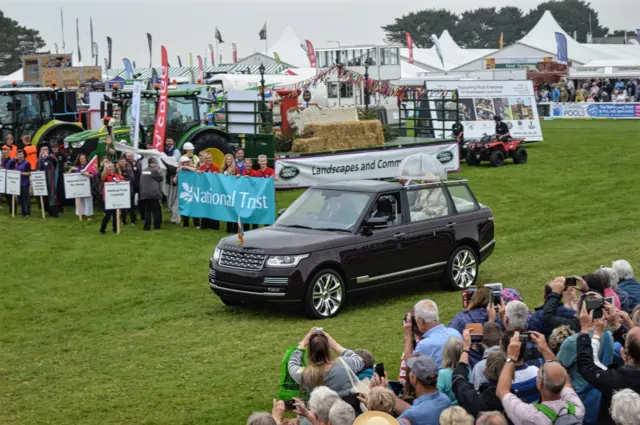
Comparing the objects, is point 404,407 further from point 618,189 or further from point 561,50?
point 561,50

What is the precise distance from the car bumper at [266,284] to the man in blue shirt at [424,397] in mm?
5815

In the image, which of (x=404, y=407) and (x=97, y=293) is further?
(x=97, y=293)

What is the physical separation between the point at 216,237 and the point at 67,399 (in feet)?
33.3

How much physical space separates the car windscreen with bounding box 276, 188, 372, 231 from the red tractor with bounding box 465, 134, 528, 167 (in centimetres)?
1619

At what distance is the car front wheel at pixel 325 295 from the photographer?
13102 mm

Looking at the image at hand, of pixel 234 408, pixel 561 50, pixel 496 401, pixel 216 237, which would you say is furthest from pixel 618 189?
pixel 561 50

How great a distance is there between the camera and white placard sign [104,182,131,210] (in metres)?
20.2

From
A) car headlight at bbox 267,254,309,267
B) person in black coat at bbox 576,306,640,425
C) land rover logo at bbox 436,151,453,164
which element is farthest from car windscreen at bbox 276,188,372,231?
land rover logo at bbox 436,151,453,164

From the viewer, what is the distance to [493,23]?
535 feet

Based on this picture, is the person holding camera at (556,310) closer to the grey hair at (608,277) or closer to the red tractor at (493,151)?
the grey hair at (608,277)

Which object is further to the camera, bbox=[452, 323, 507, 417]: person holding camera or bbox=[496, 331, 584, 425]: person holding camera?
bbox=[452, 323, 507, 417]: person holding camera

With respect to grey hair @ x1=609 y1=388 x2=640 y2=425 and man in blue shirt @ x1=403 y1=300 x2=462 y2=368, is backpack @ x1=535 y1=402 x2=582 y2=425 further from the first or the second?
man in blue shirt @ x1=403 y1=300 x2=462 y2=368

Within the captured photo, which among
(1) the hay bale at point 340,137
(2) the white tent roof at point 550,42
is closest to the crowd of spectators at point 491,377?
(1) the hay bale at point 340,137

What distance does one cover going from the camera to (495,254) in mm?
18094
